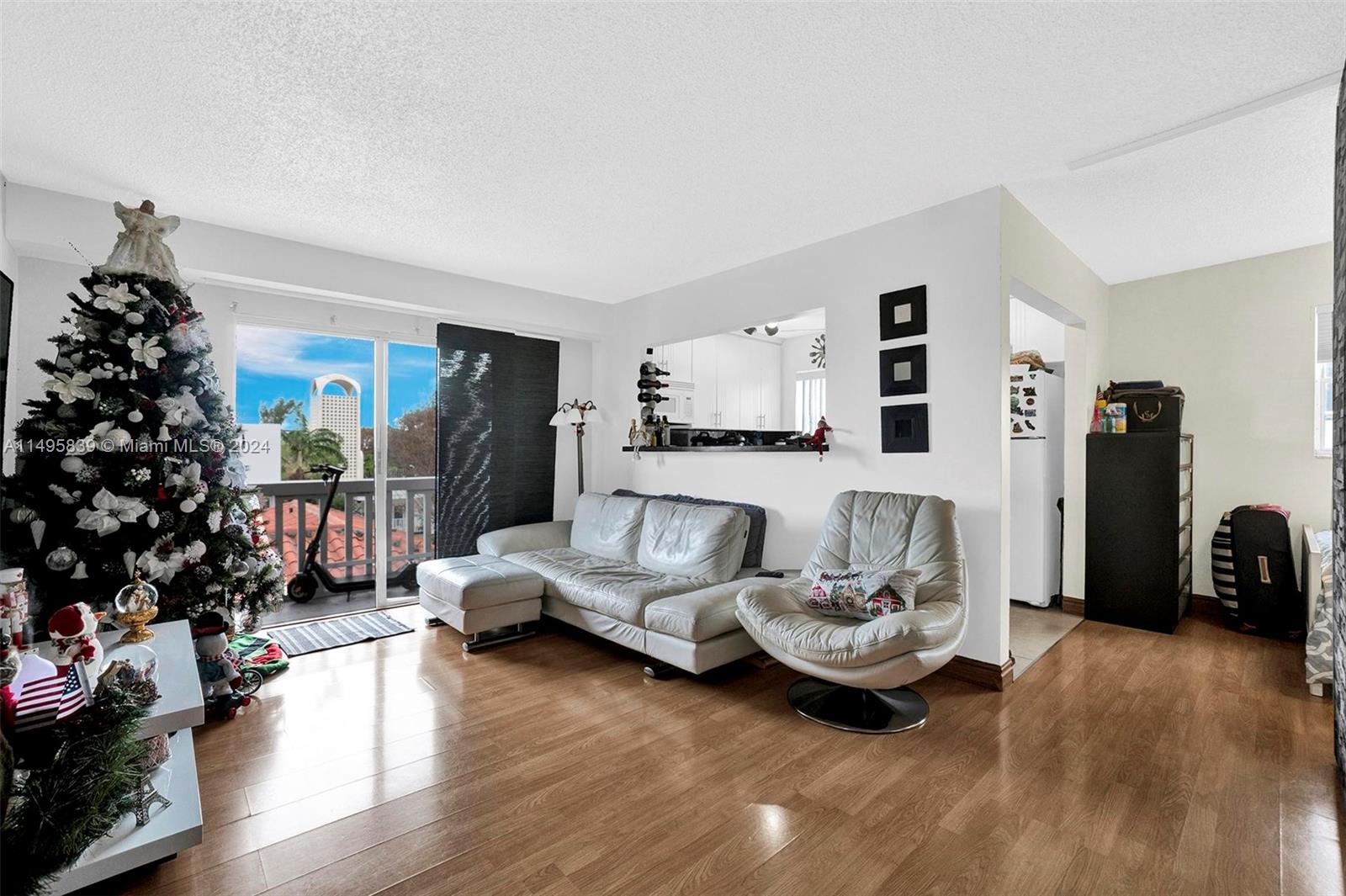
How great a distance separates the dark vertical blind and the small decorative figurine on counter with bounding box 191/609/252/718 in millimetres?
1793

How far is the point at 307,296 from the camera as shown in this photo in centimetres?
421

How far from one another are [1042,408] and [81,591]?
18.9ft

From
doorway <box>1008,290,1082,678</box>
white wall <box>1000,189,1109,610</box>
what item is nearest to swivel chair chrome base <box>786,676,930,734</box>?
doorway <box>1008,290,1082,678</box>

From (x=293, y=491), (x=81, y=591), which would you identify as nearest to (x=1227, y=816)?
(x=81, y=591)

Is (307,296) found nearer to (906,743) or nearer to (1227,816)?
(906,743)

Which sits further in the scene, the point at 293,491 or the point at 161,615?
the point at 293,491

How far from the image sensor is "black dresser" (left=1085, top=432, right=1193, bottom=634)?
3889 millimetres

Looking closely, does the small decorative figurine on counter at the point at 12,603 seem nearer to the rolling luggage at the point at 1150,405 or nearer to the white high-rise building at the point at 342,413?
the white high-rise building at the point at 342,413

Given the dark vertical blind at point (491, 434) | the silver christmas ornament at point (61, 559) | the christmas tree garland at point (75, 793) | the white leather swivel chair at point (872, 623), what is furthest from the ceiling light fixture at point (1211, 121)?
the silver christmas ornament at point (61, 559)

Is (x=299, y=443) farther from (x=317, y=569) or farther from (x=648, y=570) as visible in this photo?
(x=648, y=570)

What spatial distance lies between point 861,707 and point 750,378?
428cm

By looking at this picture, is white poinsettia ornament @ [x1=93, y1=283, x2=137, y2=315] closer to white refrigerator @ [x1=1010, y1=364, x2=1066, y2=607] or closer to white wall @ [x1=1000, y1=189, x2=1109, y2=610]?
white wall @ [x1=1000, y1=189, x2=1109, y2=610]

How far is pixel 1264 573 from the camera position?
Result: 12.4ft

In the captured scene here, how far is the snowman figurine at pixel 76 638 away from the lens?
1.90 m
